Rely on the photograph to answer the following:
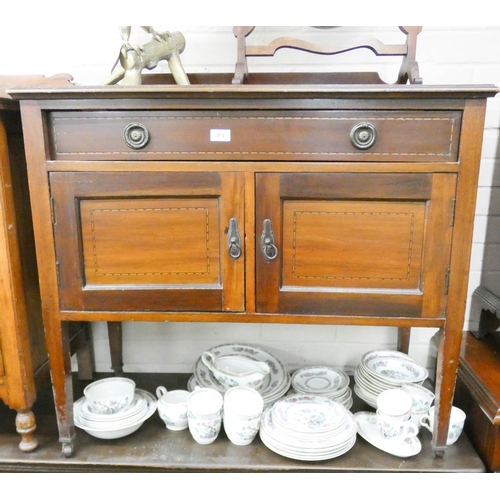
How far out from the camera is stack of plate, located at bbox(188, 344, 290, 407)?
4.11 feet

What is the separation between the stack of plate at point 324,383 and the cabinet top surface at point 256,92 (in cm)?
Result: 81

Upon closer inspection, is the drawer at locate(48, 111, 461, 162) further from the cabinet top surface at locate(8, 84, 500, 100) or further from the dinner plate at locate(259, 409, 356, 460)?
the dinner plate at locate(259, 409, 356, 460)

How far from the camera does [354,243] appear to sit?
951 mm

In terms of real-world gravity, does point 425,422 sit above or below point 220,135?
below

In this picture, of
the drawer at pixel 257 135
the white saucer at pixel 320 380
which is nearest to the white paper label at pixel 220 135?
the drawer at pixel 257 135

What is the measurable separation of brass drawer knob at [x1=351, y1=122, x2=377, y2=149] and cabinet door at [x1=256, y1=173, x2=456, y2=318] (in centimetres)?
6

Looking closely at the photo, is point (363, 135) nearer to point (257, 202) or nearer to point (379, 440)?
point (257, 202)

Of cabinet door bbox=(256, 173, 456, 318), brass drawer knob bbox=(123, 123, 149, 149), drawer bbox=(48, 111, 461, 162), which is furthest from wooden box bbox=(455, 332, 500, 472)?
brass drawer knob bbox=(123, 123, 149, 149)

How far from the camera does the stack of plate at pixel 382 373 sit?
1259 mm

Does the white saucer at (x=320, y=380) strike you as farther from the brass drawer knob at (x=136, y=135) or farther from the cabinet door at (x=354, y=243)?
the brass drawer knob at (x=136, y=135)

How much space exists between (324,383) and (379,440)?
263mm

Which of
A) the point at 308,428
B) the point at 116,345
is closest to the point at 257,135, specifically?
the point at 308,428
